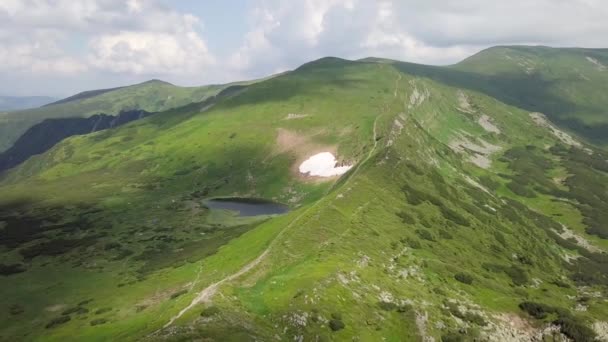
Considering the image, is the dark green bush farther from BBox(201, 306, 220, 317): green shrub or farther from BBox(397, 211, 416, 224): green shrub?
BBox(397, 211, 416, 224): green shrub

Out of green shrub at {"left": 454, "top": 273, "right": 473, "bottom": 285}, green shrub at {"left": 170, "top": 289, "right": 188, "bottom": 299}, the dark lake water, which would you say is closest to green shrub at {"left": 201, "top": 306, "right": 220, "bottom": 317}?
green shrub at {"left": 170, "top": 289, "right": 188, "bottom": 299}

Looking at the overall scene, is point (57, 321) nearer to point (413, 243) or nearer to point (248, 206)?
point (413, 243)

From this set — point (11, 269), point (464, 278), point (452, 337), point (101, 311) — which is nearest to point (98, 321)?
point (101, 311)

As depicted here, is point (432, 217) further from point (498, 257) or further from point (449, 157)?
point (449, 157)

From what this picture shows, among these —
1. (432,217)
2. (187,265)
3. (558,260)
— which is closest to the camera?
(187,265)

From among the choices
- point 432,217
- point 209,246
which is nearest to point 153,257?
point 209,246
